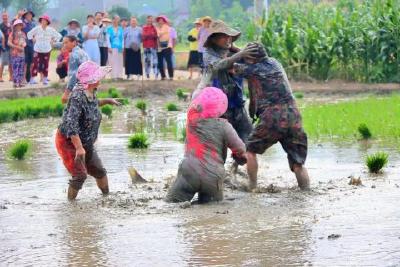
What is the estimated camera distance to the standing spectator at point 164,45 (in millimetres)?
28484

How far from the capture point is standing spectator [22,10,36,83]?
26422 mm

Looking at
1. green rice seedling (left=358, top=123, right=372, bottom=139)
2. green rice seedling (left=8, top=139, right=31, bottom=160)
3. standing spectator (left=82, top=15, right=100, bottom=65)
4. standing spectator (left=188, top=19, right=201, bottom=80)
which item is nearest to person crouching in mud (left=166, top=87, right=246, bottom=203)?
green rice seedling (left=8, top=139, right=31, bottom=160)

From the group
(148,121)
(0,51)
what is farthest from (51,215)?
(0,51)

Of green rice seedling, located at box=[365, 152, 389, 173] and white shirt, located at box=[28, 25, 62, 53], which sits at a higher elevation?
white shirt, located at box=[28, 25, 62, 53]

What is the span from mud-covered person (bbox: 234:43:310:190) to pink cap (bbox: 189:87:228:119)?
0.51 metres

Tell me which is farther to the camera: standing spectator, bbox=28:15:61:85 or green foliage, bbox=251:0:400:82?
green foliage, bbox=251:0:400:82

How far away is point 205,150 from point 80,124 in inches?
47.7

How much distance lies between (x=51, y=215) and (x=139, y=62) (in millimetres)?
18786

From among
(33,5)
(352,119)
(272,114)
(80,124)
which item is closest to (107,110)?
(352,119)

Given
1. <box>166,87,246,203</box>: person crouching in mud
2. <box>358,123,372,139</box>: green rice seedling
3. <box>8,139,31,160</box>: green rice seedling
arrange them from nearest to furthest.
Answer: <box>166,87,246,203</box>: person crouching in mud < <box>8,139,31,160</box>: green rice seedling < <box>358,123,372,139</box>: green rice seedling

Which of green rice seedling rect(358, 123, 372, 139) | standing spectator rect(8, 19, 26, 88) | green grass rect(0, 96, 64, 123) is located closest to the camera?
green rice seedling rect(358, 123, 372, 139)

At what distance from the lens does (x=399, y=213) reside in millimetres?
9562

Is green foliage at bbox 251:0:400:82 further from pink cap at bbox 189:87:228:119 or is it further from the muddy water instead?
pink cap at bbox 189:87:228:119

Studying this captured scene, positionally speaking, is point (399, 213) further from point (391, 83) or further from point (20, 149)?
point (391, 83)
